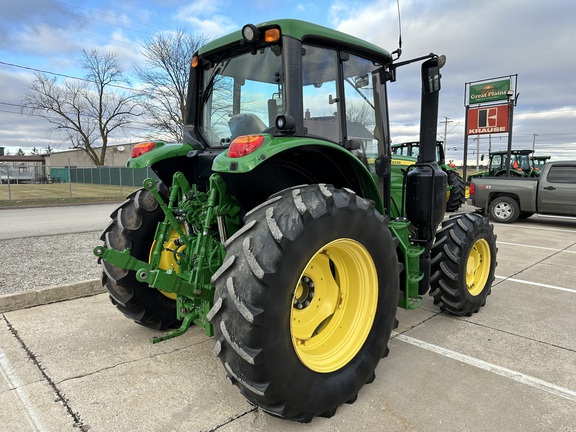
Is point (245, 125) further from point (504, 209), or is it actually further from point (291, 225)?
point (504, 209)

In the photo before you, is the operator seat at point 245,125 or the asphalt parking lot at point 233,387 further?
the operator seat at point 245,125

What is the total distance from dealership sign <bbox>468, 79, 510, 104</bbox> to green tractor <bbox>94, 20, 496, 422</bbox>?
1586 cm

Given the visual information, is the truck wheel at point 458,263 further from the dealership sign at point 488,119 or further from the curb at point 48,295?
the dealership sign at point 488,119

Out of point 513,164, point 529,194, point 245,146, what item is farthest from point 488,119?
point 245,146

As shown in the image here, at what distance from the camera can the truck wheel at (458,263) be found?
400 cm

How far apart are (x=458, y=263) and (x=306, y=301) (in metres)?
1.93

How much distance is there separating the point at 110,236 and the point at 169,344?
3.58 feet

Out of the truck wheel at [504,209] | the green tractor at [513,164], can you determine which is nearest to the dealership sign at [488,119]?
the green tractor at [513,164]

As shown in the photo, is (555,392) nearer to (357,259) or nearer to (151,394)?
(357,259)

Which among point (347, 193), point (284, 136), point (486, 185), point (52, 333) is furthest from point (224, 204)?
point (486, 185)

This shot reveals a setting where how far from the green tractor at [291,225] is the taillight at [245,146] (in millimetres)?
11

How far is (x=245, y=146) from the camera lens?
2.37 m

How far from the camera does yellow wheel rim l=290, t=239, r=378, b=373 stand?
2.77 meters

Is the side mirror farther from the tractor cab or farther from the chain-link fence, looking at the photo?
the chain-link fence
